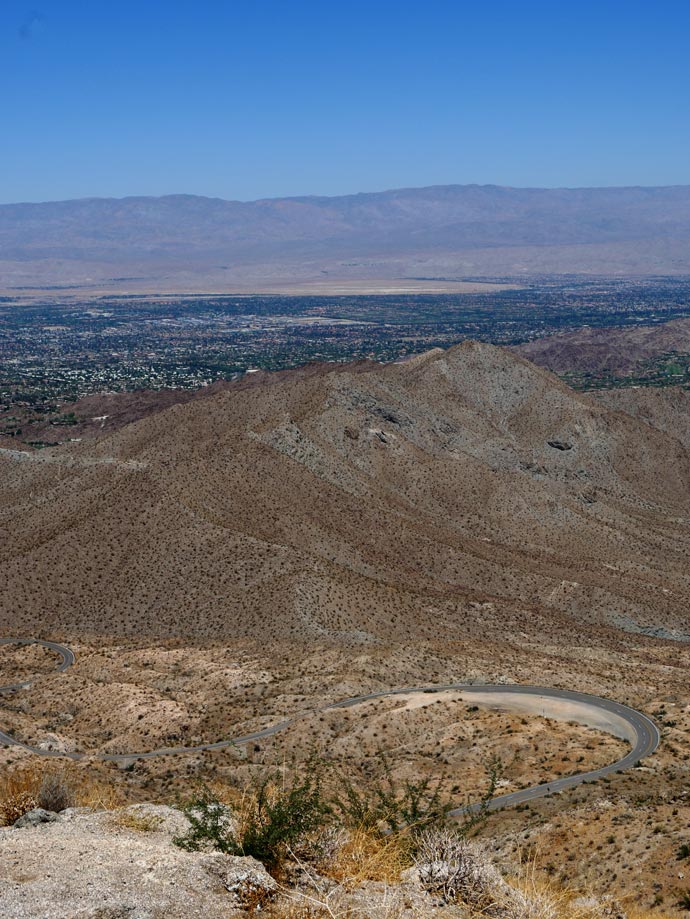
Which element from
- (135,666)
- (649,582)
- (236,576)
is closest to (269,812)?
(135,666)

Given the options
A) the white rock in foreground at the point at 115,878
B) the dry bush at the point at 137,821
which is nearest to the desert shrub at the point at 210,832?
the white rock in foreground at the point at 115,878

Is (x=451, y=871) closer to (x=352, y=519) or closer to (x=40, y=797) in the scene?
(x=40, y=797)

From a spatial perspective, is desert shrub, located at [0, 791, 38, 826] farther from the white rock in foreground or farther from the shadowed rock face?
the shadowed rock face

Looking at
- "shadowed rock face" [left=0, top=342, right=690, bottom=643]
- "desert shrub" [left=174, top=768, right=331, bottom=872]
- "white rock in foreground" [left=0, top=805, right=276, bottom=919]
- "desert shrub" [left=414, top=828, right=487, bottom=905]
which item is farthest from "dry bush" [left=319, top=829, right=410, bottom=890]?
"shadowed rock face" [left=0, top=342, right=690, bottom=643]

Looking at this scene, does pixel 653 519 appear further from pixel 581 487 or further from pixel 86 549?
pixel 86 549

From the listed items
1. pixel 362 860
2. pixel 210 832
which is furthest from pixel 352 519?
pixel 362 860

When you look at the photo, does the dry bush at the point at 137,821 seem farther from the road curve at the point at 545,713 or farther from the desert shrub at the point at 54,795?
the road curve at the point at 545,713
